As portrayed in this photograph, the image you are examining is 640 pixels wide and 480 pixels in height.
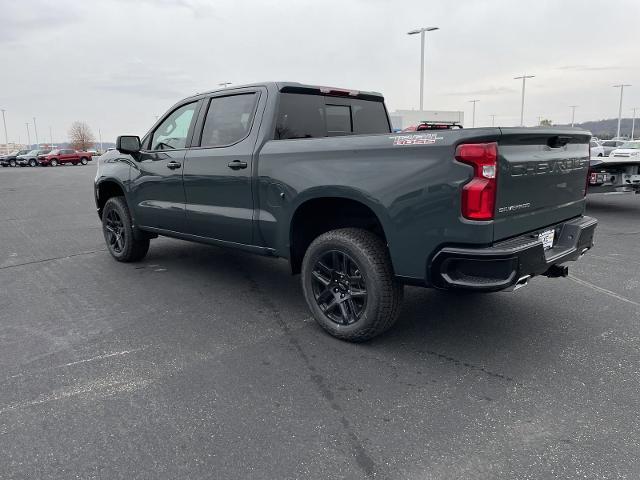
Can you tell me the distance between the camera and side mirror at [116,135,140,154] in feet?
17.7

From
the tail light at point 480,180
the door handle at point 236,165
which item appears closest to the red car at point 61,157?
the door handle at point 236,165

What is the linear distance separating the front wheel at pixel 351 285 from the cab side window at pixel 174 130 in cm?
209

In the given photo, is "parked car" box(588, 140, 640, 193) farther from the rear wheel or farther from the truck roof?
the rear wheel

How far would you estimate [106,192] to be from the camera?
21.2ft

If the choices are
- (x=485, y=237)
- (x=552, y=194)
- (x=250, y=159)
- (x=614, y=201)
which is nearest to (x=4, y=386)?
(x=250, y=159)

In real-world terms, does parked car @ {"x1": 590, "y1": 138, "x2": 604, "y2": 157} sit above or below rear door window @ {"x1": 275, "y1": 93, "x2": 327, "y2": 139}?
below

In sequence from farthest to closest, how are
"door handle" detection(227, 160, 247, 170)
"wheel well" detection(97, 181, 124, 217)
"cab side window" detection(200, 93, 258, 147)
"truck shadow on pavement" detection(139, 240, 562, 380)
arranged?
1. "wheel well" detection(97, 181, 124, 217)
2. "cab side window" detection(200, 93, 258, 147)
3. "door handle" detection(227, 160, 247, 170)
4. "truck shadow on pavement" detection(139, 240, 562, 380)

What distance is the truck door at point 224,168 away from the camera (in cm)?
432

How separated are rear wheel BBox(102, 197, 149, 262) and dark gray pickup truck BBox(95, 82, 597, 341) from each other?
0.63m

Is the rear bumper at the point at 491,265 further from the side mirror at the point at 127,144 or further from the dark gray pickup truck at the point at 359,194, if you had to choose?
the side mirror at the point at 127,144

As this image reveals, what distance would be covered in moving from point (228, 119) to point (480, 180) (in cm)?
256

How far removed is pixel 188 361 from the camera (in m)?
3.44

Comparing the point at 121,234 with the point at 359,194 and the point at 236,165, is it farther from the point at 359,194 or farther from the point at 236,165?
the point at 359,194

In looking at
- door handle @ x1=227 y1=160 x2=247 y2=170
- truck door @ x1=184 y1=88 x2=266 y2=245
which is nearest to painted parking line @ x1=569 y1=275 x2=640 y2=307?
truck door @ x1=184 y1=88 x2=266 y2=245
